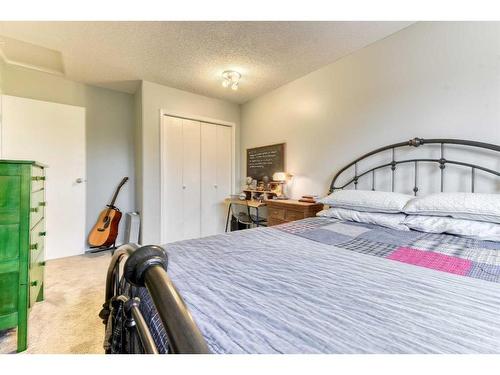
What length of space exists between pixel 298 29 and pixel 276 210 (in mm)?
1821

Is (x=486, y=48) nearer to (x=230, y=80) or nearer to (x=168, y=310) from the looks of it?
(x=230, y=80)

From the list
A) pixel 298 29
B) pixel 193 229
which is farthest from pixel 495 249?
pixel 193 229

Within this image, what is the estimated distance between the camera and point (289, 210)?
2.51 metres

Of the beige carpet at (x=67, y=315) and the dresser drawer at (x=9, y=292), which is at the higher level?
the dresser drawer at (x=9, y=292)

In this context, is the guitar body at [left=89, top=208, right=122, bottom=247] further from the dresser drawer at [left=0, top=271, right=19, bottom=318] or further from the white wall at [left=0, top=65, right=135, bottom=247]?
the dresser drawer at [left=0, top=271, right=19, bottom=318]

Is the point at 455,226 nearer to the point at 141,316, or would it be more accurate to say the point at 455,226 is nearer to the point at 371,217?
the point at 371,217

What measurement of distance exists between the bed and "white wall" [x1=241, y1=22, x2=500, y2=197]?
1.06 meters

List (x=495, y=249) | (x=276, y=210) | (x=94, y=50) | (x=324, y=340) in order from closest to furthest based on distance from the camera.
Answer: (x=324, y=340) < (x=495, y=249) < (x=94, y=50) < (x=276, y=210)

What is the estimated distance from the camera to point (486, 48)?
1557 millimetres

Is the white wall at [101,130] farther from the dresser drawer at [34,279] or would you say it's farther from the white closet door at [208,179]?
the dresser drawer at [34,279]

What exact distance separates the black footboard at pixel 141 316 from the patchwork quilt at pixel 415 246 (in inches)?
38.5

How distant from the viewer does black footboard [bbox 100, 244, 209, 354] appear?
1.09 feet

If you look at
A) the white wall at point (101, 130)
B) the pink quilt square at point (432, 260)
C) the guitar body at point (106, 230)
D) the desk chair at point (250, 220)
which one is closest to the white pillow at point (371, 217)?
the pink quilt square at point (432, 260)

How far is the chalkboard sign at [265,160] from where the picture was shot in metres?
3.17
